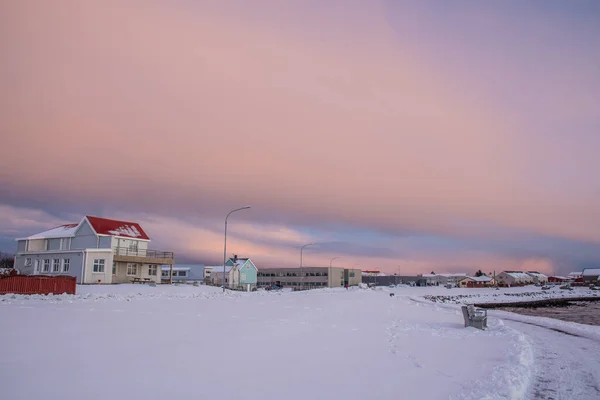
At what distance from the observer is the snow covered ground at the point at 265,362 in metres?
9.77

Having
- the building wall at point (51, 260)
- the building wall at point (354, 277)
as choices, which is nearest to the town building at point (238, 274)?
the building wall at point (51, 260)

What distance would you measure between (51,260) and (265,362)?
5831cm

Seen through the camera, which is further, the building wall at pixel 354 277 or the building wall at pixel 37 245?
the building wall at pixel 354 277

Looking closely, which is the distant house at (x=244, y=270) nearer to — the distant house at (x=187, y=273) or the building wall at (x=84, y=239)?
the distant house at (x=187, y=273)

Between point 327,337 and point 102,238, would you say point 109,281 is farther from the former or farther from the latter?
point 327,337

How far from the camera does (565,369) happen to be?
1474 centimetres

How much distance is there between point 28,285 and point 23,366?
109 feet

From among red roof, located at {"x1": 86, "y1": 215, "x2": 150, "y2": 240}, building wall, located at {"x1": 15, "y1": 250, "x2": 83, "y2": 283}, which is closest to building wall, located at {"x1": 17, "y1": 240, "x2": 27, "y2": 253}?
building wall, located at {"x1": 15, "y1": 250, "x2": 83, "y2": 283}

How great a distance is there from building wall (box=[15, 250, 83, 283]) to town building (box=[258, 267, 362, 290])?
98.3 metres

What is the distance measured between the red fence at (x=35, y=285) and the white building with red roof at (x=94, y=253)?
16.4 m

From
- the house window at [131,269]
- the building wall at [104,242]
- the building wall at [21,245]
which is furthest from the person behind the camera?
the building wall at [21,245]

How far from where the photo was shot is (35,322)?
17.9 metres

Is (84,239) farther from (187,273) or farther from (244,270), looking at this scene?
(187,273)

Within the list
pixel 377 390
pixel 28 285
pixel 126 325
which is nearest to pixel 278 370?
pixel 377 390
